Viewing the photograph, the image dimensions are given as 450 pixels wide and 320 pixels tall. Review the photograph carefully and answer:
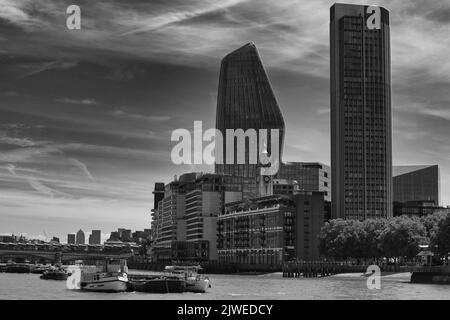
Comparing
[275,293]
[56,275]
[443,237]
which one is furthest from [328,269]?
[275,293]

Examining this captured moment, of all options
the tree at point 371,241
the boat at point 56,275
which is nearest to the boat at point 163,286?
the boat at point 56,275

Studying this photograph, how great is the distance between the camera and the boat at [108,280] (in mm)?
102938

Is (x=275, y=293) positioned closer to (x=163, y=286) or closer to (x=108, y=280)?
(x=163, y=286)

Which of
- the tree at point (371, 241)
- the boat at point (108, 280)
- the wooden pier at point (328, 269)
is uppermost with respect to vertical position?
the tree at point (371, 241)

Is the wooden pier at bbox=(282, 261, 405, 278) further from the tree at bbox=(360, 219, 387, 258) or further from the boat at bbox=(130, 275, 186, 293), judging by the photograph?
the boat at bbox=(130, 275, 186, 293)

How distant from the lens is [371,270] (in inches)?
6914

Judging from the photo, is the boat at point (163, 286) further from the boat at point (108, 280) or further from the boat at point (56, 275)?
the boat at point (56, 275)

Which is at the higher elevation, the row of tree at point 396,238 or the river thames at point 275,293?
the row of tree at point 396,238

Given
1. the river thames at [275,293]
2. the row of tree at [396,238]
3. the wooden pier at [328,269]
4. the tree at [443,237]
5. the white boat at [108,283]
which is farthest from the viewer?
the wooden pier at [328,269]
